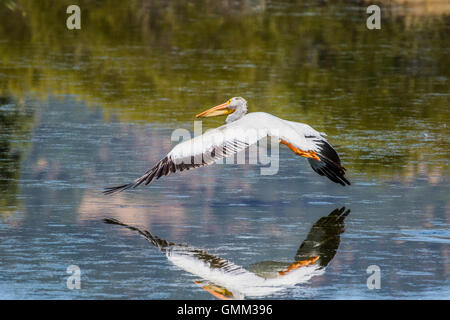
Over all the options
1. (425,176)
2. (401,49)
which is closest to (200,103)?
(425,176)

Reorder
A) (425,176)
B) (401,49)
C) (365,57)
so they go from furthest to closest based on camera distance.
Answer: (401,49) < (365,57) < (425,176)

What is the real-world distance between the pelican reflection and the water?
1.9 inches

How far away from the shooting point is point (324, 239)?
343 inches

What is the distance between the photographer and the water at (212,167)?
7.86m

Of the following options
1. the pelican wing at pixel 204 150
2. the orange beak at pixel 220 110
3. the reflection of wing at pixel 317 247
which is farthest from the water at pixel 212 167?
the orange beak at pixel 220 110

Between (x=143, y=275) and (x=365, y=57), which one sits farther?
(x=365, y=57)

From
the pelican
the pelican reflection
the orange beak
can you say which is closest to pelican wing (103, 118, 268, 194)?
the pelican

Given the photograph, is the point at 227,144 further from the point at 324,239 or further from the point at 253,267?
the point at 253,267

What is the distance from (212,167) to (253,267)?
400 cm

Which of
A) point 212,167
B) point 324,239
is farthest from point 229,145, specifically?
point 212,167

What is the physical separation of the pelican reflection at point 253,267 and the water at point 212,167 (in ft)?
0.16
